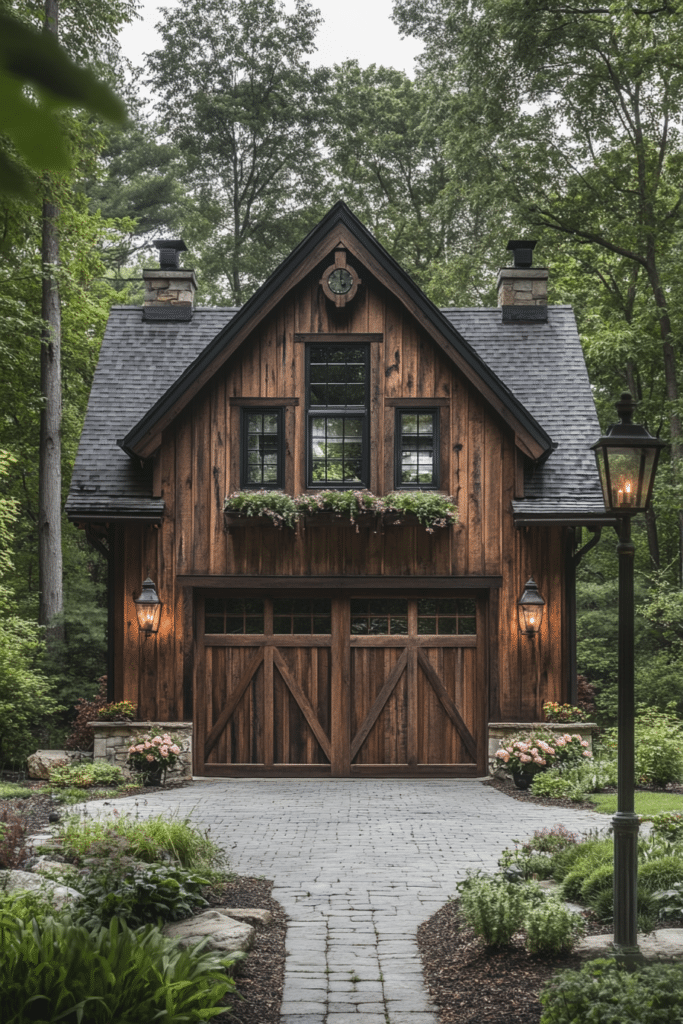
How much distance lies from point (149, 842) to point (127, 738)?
6228 mm

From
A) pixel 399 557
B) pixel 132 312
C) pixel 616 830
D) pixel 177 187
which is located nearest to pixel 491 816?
pixel 399 557

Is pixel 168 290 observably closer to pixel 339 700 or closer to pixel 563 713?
pixel 339 700

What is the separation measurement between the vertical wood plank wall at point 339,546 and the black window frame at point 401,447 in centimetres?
9

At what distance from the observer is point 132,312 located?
1540cm

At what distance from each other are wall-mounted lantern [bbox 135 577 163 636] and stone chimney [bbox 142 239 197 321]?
4709 mm

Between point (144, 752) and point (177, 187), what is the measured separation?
18.2 metres

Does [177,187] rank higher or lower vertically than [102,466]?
higher

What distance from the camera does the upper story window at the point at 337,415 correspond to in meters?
13.0

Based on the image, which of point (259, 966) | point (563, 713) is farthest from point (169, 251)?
point (259, 966)

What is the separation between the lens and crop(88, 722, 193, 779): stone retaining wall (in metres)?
12.3

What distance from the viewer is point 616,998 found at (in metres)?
4.02

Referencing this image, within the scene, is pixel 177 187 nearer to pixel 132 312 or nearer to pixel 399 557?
pixel 132 312

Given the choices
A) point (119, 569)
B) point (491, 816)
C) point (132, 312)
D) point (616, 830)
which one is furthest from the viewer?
point (132, 312)

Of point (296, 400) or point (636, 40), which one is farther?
point (636, 40)
